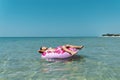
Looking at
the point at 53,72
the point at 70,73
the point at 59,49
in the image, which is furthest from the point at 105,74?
the point at 59,49

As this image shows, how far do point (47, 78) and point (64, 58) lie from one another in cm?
594

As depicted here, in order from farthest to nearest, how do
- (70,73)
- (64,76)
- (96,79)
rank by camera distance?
(70,73)
(64,76)
(96,79)

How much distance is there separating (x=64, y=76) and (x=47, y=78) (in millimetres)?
842

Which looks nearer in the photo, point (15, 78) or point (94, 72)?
point (15, 78)

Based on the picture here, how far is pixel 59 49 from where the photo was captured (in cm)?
1628

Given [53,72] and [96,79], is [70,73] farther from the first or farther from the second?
[96,79]

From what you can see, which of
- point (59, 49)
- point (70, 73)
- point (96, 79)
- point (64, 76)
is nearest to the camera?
point (96, 79)

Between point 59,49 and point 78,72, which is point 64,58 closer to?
point 59,49

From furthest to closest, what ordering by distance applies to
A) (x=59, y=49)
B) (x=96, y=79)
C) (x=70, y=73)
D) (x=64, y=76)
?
(x=59, y=49), (x=70, y=73), (x=64, y=76), (x=96, y=79)

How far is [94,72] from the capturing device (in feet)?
38.4

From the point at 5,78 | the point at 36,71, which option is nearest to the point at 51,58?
the point at 36,71

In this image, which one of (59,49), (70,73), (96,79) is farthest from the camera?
(59,49)

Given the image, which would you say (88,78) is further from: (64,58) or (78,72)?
(64,58)

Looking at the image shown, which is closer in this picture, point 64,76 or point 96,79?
point 96,79
